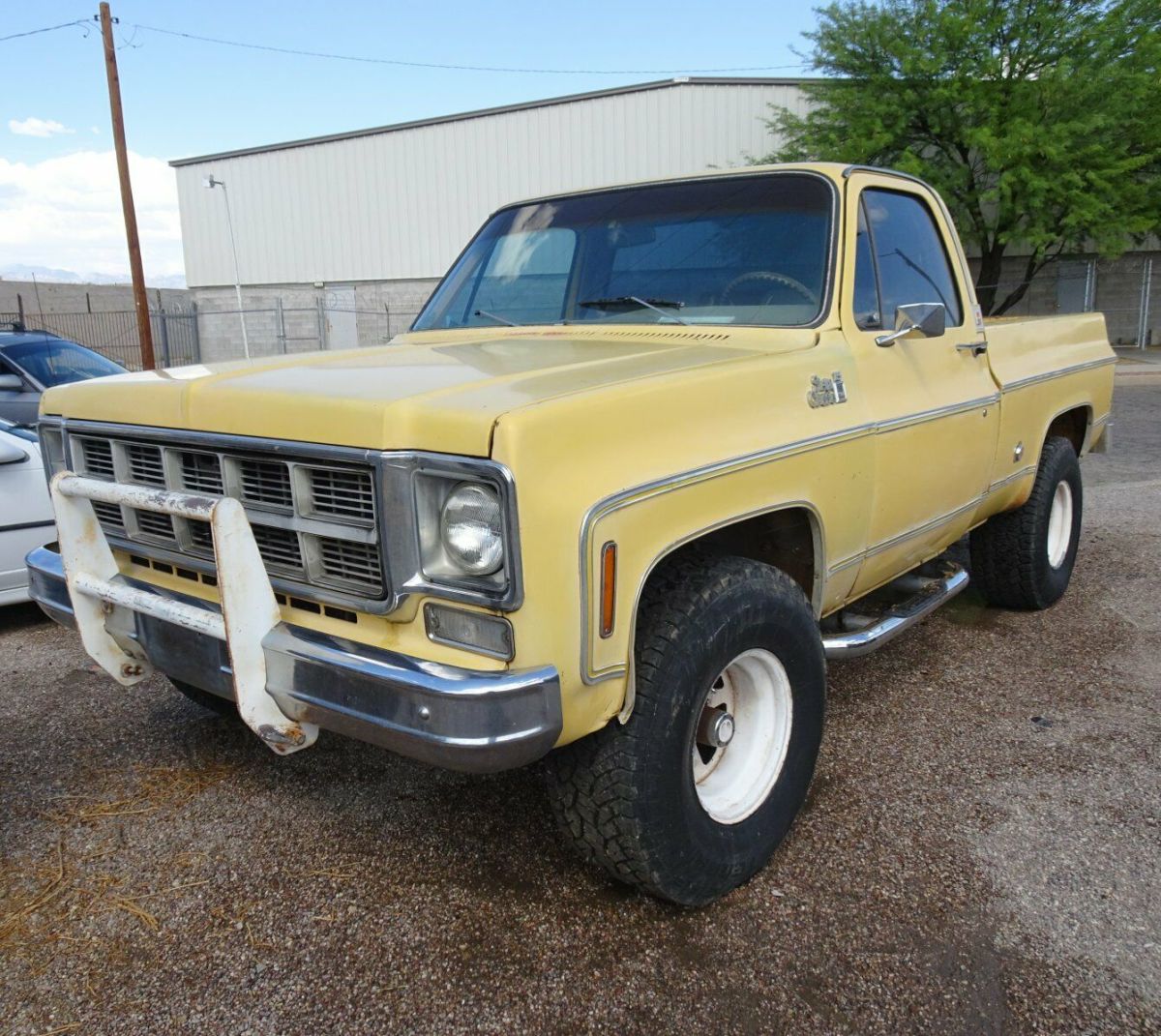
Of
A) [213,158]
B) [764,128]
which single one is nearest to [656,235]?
[764,128]

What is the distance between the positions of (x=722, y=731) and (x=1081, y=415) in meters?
3.60

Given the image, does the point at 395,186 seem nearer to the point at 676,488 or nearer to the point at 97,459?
the point at 97,459

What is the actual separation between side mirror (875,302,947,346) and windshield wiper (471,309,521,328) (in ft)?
4.28

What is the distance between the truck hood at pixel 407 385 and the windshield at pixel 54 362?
380 cm

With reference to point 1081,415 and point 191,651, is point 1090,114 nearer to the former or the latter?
point 1081,415

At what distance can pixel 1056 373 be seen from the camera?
14.6 feet

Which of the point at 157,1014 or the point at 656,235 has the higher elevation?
the point at 656,235

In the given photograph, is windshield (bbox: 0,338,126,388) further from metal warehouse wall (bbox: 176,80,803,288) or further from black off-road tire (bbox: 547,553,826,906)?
metal warehouse wall (bbox: 176,80,803,288)

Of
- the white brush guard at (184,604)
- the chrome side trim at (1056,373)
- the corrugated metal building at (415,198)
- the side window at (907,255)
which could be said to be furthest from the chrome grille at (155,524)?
the corrugated metal building at (415,198)

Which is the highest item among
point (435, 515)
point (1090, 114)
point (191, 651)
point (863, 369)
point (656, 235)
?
point (1090, 114)

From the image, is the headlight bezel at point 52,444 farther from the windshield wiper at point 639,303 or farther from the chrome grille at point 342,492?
the windshield wiper at point 639,303

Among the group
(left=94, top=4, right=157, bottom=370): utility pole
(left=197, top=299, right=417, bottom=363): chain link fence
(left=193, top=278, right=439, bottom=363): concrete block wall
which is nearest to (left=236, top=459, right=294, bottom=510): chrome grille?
(left=94, top=4, right=157, bottom=370): utility pole

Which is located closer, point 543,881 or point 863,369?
point 543,881

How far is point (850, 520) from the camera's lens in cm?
290
